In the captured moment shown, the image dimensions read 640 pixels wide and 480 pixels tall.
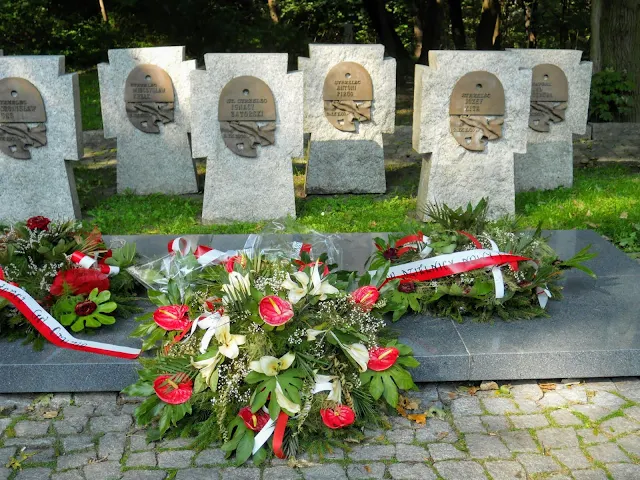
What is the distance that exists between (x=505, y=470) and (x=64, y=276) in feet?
8.11

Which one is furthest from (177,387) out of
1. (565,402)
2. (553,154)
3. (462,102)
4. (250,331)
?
(553,154)

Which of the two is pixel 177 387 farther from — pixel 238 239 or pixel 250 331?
pixel 238 239

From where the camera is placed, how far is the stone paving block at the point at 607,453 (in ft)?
11.4

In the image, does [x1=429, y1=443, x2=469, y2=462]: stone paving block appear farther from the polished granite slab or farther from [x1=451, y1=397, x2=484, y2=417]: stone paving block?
the polished granite slab

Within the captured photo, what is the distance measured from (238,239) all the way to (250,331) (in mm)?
2172

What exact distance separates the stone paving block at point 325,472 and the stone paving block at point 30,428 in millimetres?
1244

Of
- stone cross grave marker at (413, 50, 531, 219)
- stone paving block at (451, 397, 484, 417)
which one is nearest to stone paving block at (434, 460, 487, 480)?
stone paving block at (451, 397, 484, 417)

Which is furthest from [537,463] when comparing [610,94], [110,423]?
[610,94]

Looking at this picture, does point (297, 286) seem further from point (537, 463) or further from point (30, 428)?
point (30, 428)

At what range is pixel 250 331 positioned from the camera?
3.59 m

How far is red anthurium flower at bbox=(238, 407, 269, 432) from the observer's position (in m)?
3.50

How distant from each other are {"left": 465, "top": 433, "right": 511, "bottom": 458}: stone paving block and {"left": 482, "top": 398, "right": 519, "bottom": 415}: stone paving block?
25 cm

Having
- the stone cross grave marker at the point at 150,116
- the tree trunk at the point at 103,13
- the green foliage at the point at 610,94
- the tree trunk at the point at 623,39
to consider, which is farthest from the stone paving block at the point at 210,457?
the tree trunk at the point at 103,13

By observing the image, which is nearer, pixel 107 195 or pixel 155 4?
pixel 107 195
